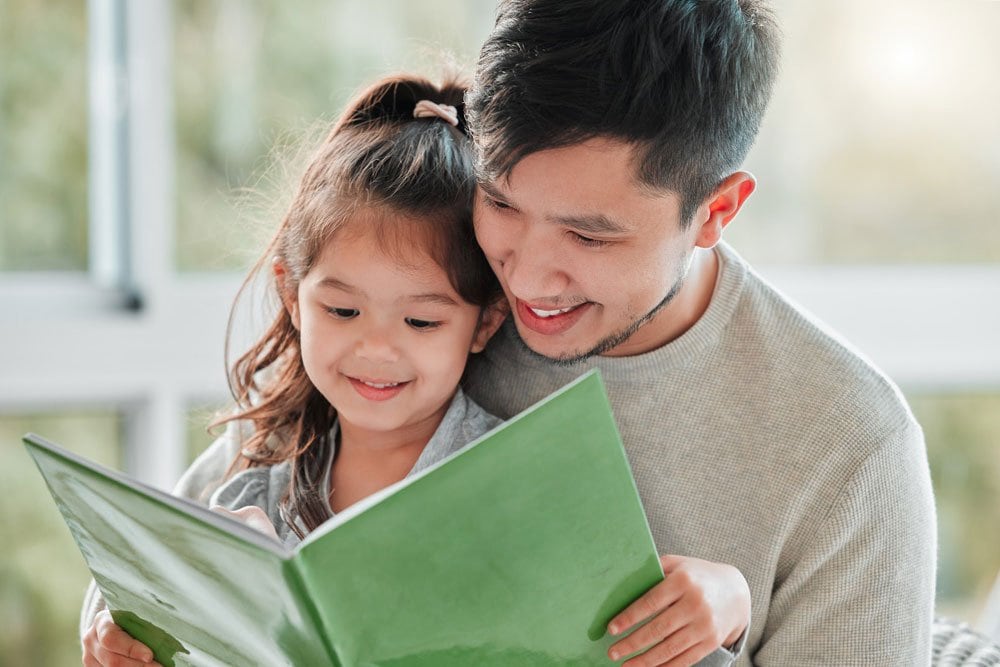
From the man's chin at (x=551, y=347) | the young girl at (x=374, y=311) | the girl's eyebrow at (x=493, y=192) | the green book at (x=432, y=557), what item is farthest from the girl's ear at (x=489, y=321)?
the green book at (x=432, y=557)

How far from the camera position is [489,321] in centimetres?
144

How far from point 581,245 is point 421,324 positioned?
0.75 ft

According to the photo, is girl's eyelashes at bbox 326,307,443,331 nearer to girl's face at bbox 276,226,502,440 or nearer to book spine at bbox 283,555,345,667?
girl's face at bbox 276,226,502,440

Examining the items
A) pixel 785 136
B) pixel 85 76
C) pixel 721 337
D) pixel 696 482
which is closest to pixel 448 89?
pixel 721 337

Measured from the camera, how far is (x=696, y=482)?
53.9 inches

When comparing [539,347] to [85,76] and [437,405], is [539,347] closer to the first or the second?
[437,405]

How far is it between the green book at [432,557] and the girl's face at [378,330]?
35 cm

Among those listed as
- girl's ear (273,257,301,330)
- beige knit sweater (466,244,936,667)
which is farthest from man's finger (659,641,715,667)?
girl's ear (273,257,301,330)

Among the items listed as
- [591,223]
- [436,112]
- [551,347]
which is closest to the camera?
[591,223]

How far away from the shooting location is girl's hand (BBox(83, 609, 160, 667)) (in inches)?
47.3

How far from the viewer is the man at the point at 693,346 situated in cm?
115

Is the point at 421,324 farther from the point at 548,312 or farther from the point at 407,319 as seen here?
the point at 548,312

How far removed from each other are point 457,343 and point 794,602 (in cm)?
48

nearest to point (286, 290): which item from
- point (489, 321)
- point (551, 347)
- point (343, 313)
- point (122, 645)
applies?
point (343, 313)
